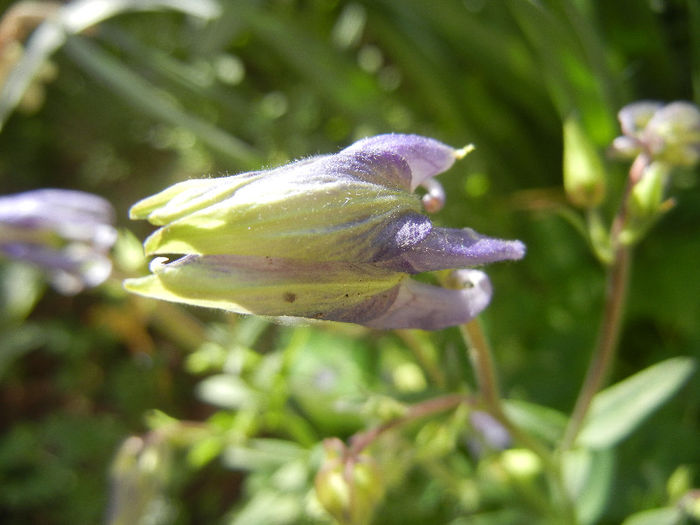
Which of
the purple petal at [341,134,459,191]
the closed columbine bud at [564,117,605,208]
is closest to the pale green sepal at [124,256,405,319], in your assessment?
the purple petal at [341,134,459,191]

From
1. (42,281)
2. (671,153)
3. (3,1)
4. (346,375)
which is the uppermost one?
(671,153)

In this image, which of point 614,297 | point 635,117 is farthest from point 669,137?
point 614,297

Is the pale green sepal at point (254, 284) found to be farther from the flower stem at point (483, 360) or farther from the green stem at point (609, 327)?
the green stem at point (609, 327)

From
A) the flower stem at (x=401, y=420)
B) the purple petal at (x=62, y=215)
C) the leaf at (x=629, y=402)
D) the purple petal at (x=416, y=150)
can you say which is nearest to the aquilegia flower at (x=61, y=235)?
the purple petal at (x=62, y=215)

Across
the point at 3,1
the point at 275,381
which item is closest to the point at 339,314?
the point at 275,381

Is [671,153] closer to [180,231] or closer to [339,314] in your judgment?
[339,314]

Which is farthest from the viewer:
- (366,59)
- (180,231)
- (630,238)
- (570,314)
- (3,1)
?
(3,1)

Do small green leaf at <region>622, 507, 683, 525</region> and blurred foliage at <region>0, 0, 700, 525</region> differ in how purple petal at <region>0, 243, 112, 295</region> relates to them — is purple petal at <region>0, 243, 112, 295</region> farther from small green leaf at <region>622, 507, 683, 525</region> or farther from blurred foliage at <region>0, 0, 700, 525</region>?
small green leaf at <region>622, 507, 683, 525</region>
